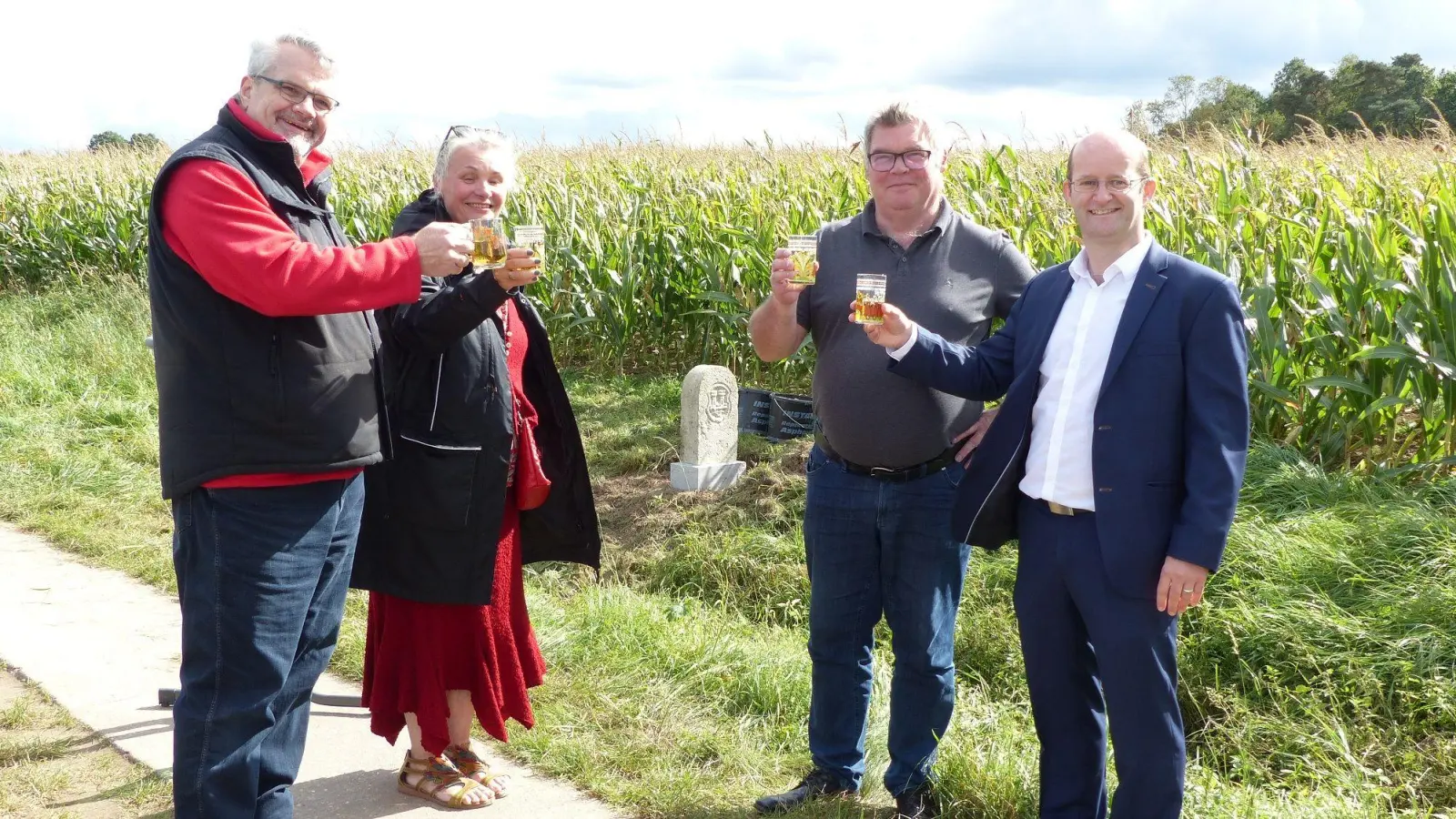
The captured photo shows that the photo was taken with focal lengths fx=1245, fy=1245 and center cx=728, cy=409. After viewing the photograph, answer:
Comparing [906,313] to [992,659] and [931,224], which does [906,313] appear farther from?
[992,659]

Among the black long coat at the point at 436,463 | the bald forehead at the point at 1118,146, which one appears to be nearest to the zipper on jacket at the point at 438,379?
the black long coat at the point at 436,463

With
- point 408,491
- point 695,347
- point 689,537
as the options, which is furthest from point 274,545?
point 695,347

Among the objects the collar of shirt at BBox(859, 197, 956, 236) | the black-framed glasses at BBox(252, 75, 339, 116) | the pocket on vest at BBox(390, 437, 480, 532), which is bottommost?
the pocket on vest at BBox(390, 437, 480, 532)

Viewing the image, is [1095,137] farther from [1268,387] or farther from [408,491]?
[1268,387]

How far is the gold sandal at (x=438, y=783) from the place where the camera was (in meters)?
3.54

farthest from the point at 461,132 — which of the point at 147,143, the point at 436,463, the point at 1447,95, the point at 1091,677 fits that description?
the point at 1447,95

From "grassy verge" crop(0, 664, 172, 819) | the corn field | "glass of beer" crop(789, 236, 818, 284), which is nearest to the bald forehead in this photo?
"glass of beer" crop(789, 236, 818, 284)

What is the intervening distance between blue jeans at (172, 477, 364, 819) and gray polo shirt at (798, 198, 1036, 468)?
1.35 metres

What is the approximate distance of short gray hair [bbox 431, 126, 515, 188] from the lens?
3.32 meters

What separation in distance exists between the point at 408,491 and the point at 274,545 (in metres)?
0.60

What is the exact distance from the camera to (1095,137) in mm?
2801

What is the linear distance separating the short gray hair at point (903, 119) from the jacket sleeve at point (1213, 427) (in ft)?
3.00

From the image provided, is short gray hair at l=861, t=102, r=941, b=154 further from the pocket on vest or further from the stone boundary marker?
the stone boundary marker

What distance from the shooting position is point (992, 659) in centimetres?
471
